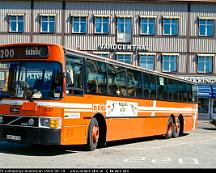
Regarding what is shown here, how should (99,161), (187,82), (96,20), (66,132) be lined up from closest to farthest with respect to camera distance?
(99,161), (66,132), (187,82), (96,20)

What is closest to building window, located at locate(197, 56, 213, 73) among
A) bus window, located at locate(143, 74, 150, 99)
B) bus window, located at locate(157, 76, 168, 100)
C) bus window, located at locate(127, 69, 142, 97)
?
bus window, located at locate(157, 76, 168, 100)

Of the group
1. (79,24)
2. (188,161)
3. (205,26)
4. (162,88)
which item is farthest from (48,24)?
(188,161)

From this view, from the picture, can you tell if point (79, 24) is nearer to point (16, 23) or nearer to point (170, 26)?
point (16, 23)

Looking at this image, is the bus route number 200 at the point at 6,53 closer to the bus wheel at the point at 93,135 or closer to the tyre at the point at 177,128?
the bus wheel at the point at 93,135

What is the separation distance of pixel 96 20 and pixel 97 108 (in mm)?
32150

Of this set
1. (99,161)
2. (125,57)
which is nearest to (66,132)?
(99,161)

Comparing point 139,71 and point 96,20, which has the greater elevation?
point 96,20

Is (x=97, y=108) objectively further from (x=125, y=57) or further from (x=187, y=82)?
(x=125, y=57)

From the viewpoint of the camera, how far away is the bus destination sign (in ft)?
40.6

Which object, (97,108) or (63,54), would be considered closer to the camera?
(63,54)

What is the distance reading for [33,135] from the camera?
39.2 feet

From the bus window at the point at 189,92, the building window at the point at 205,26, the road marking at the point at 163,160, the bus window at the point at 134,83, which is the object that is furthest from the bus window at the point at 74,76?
the building window at the point at 205,26

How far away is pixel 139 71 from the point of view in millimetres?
17453

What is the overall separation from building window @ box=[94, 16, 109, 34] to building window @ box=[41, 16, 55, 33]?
3.96 meters
